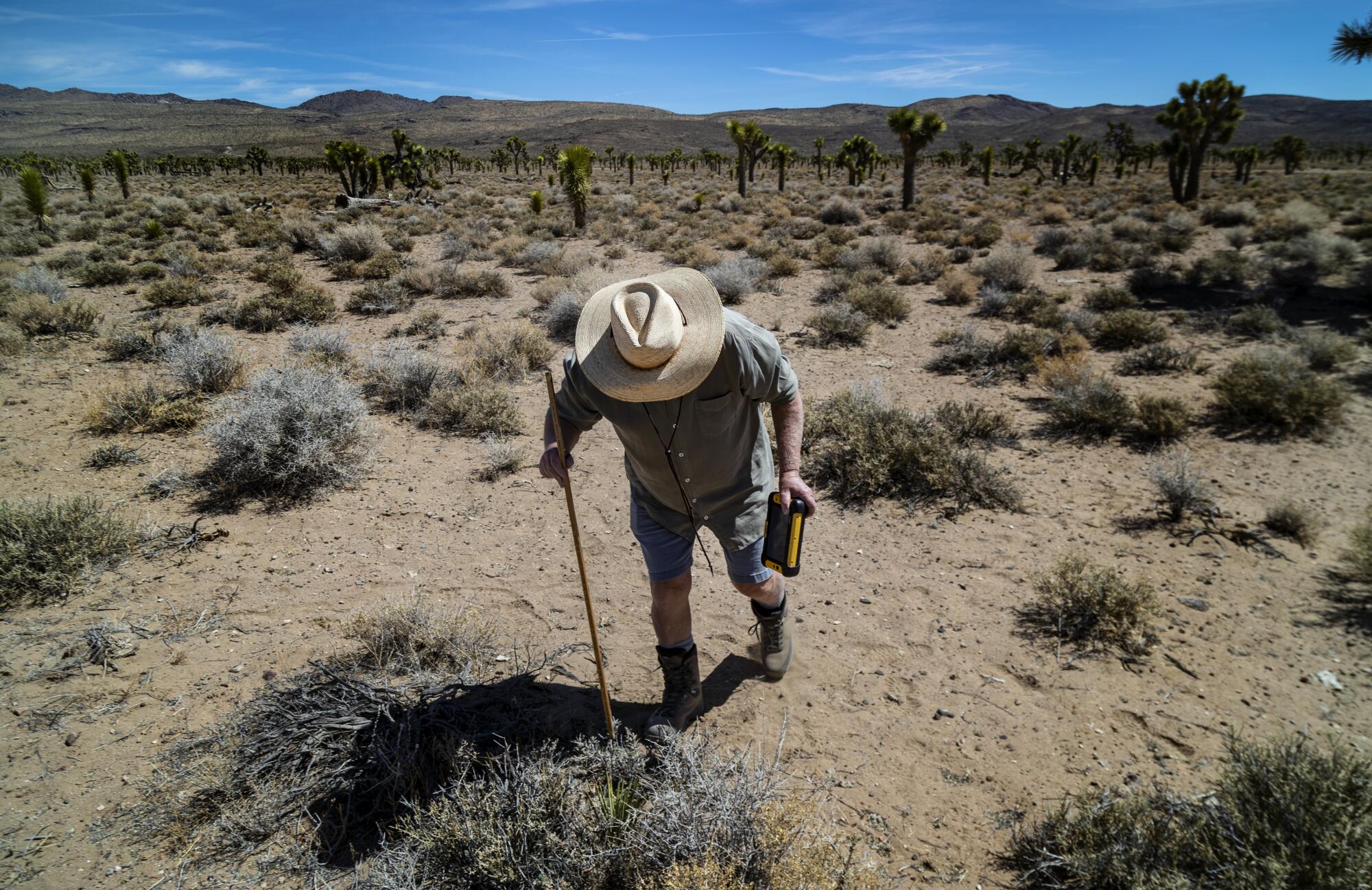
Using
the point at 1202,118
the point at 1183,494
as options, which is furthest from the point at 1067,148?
the point at 1183,494

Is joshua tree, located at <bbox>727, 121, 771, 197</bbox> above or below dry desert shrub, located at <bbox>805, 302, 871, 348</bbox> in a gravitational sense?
above

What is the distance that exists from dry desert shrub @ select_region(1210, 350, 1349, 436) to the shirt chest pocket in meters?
6.06

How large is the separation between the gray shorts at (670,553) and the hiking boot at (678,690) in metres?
0.41

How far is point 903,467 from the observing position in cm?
538

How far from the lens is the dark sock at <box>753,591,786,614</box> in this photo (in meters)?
3.12

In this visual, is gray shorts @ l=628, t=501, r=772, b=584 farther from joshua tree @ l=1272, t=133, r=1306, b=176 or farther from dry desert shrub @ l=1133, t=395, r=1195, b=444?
joshua tree @ l=1272, t=133, r=1306, b=176

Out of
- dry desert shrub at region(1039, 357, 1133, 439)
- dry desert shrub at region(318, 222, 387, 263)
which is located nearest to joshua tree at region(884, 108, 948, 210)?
dry desert shrub at region(318, 222, 387, 263)

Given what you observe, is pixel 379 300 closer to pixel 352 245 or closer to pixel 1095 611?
pixel 352 245

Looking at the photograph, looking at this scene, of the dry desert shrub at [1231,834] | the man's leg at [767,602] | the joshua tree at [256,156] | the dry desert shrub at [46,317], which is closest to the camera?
the dry desert shrub at [1231,834]

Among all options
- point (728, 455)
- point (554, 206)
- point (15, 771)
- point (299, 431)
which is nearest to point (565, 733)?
point (728, 455)

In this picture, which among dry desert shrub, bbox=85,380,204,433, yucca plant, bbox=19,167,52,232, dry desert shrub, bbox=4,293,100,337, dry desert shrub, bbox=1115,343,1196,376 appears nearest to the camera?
dry desert shrub, bbox=85,380,204,433

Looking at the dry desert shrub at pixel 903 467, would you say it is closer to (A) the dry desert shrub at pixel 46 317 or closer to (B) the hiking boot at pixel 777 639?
(B) the hiking boot at pixel 777 639

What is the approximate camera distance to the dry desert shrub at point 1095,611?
140 inches

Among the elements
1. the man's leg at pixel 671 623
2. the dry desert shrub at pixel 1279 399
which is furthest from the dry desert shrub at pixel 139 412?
the dry desert shrub at pixel 1279 399
